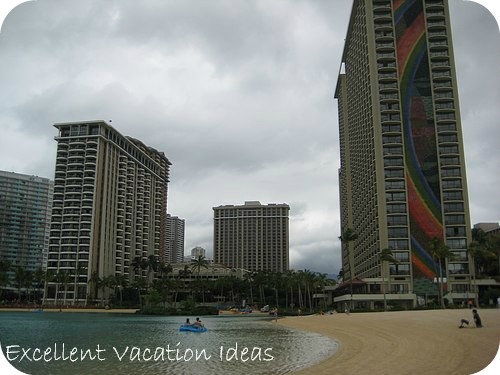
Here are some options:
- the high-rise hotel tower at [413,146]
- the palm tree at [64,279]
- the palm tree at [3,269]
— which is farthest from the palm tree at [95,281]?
the high-rise hotel tower at [413,146]

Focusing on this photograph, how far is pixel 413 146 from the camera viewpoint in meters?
86.8

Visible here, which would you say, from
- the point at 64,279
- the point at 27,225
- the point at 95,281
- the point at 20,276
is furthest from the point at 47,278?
the point at 27,225

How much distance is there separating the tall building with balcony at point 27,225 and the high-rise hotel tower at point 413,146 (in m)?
66.8

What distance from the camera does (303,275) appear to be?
10469 centimetres

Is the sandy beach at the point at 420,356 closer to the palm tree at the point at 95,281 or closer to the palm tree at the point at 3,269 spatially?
the palm tree at the point at 3,269

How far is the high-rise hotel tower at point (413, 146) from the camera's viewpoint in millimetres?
81688

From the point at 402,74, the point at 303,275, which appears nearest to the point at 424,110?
the point at 402,74

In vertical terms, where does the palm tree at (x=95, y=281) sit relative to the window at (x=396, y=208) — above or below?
below

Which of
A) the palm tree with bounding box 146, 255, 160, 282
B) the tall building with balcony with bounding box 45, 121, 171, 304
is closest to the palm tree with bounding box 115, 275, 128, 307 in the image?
the tall building with balcony with bounding box 45, 121, 171, 304

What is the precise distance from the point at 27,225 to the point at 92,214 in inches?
594

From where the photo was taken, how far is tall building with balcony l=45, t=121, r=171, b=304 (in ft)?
380

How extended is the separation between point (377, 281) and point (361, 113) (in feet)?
128

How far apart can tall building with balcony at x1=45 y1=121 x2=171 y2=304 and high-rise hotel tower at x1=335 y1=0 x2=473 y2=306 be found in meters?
65.9

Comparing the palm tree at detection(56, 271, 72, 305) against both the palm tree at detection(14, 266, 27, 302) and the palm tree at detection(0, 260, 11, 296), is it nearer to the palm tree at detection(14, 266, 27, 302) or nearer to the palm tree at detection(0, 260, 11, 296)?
the palm tree at detection(14, 266, 27, 302)
